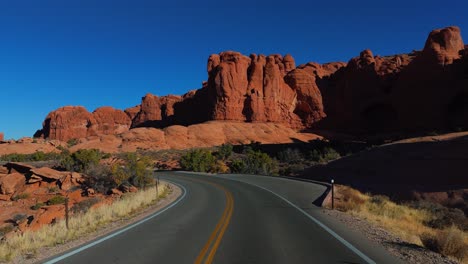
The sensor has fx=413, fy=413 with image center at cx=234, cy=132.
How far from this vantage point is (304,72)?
10788cm

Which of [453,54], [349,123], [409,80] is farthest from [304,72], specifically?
[453,54]

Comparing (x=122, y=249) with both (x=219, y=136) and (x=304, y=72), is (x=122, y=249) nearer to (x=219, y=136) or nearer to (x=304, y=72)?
(x=219, y=136)

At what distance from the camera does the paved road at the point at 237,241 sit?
8117 mm

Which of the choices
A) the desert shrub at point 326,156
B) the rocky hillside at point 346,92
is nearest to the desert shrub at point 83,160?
the desert shrub at point 326,156

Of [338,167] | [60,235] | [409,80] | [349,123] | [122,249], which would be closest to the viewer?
[122,249]

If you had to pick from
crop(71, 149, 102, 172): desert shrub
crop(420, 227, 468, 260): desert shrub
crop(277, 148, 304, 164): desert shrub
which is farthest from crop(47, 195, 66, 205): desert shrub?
crop(277, 148, 304, 164): desert shrub

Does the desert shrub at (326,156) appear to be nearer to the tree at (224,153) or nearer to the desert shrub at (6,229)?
the tree at (224,153)

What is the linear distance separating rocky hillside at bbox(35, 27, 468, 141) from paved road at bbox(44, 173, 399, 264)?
225 ft

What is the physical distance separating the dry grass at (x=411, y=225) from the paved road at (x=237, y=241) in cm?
128

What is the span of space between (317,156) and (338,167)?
1653 cm

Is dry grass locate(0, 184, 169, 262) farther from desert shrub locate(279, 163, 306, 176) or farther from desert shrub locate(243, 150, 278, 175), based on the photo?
desert shrub locate(243, 150, 278, 175)

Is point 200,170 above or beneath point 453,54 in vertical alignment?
beneath

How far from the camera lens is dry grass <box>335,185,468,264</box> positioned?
8.60m

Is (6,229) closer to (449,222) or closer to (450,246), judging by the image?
(450,246)
